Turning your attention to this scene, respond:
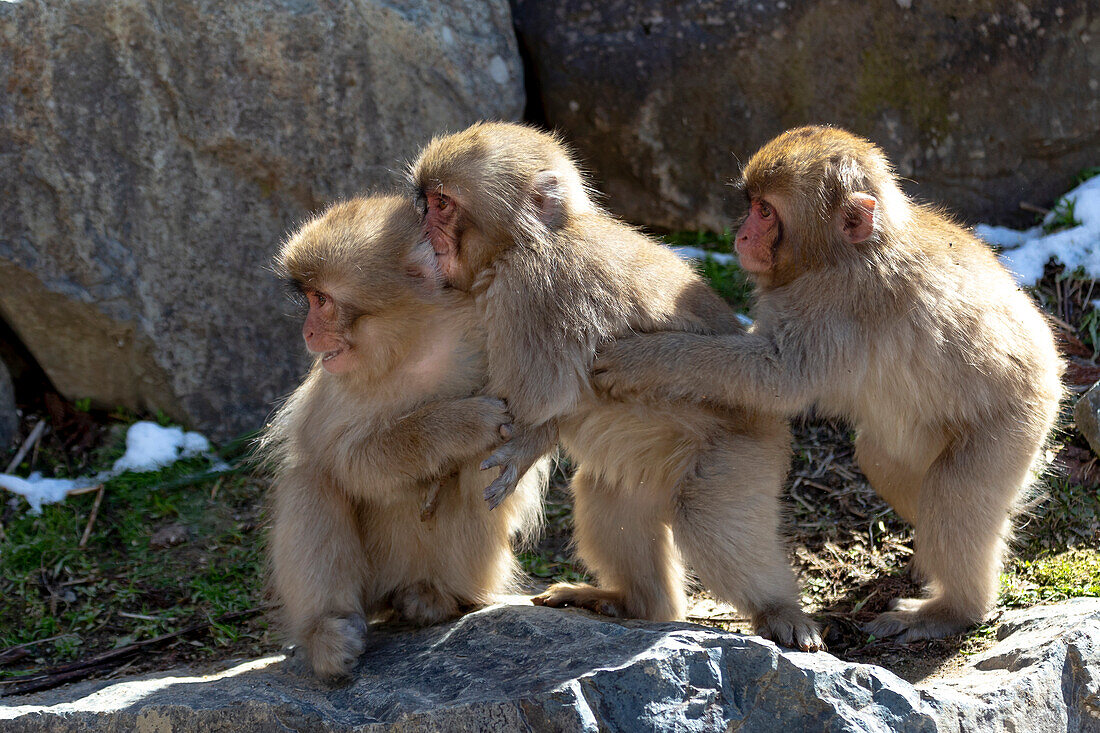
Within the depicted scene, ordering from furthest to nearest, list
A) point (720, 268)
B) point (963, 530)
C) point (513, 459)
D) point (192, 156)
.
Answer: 1. point (720, 268)
2. point (192, 156)
3. point (963, 530)
4. point (513, 459)

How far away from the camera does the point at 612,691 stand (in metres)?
3.25

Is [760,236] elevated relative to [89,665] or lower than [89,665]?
elevated

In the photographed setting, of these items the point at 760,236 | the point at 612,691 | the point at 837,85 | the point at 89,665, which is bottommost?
the point at 89,665

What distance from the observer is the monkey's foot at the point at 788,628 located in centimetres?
379

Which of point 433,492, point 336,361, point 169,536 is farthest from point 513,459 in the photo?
point 169,536

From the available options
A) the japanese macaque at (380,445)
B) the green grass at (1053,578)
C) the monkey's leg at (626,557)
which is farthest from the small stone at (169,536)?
the green grass at (1053,578)

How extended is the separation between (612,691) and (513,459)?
39.3 inches

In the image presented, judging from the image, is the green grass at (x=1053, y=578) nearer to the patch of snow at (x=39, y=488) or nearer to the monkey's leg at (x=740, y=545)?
the monkey's leg at (x=740, y=545)

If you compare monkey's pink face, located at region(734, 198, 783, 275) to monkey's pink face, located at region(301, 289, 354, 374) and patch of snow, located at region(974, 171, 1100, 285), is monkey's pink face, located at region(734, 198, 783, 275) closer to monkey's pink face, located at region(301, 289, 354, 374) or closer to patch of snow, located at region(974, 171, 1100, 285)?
monkey's pink face, located at region(301, 289, 354, 374)

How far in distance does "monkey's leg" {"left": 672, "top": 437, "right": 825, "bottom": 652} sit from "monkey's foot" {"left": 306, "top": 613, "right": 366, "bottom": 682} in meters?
1.22

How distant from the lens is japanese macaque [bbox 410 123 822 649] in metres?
3.95

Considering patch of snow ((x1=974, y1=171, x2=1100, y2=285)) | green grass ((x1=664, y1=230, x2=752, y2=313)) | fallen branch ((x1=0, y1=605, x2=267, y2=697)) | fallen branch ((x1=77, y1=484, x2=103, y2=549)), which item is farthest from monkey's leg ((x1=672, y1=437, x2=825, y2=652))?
fallen branch ((x1=77, y1=484, x2=103, y2=549))

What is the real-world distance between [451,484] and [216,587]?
69.9 inches

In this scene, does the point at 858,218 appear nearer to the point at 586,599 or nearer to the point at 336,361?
the point at 586,599
